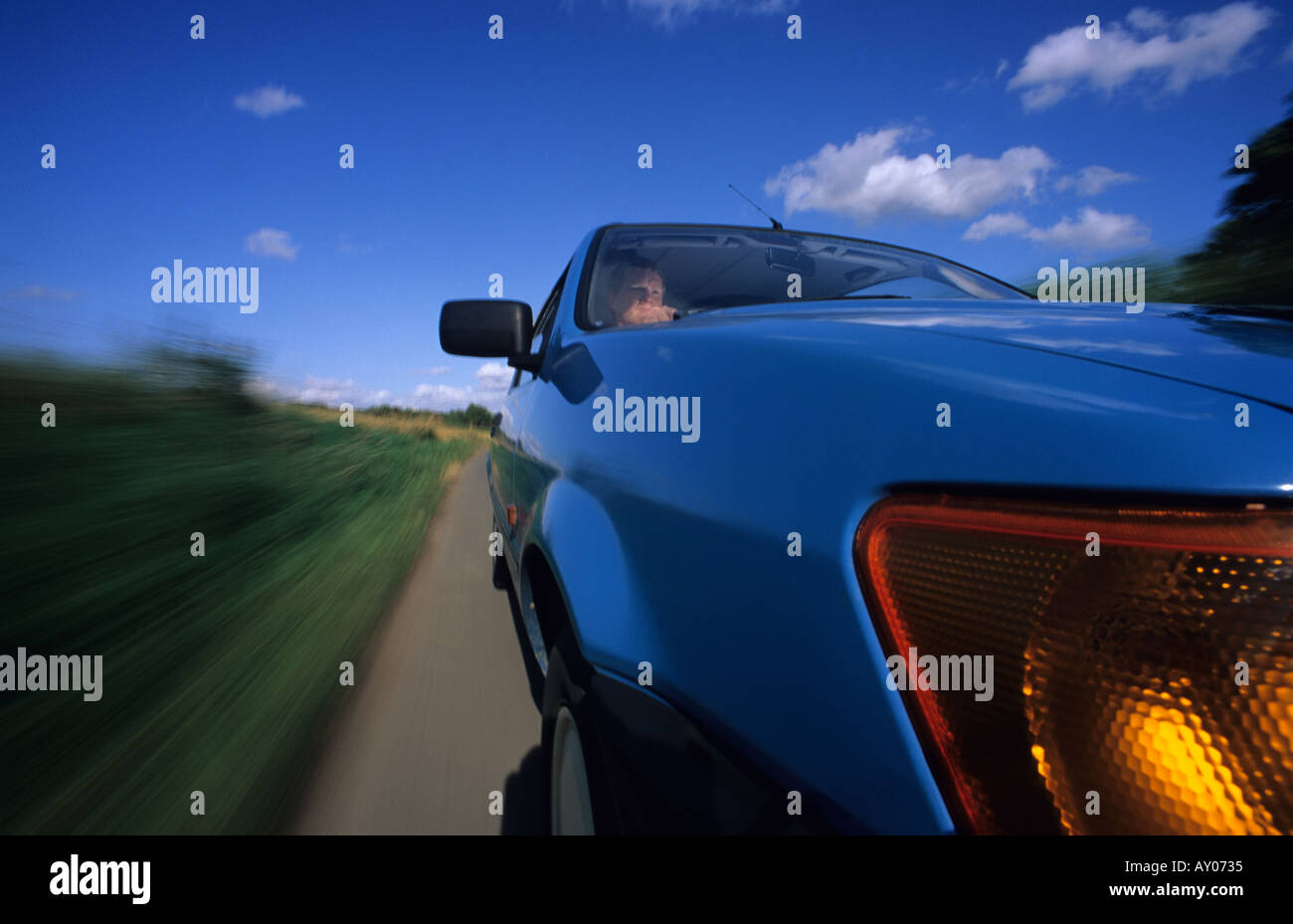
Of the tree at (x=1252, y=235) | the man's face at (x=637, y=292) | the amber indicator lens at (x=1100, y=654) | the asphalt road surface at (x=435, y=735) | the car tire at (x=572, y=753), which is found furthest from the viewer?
the man's face at (x=637, y=292)

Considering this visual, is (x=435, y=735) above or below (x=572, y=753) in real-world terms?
below

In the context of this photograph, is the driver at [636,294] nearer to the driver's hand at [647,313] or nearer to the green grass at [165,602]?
the driver's hand at [647,313]

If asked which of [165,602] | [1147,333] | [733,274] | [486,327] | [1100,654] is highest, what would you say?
[733,274]

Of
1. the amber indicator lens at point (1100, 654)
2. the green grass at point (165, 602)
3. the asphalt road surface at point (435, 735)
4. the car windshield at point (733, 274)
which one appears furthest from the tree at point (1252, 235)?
the green grass at point (165, 602)

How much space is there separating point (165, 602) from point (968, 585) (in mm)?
3764

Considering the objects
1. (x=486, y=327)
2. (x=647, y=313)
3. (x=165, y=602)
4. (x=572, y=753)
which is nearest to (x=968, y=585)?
(x=572, y=753)

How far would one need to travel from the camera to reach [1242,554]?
0.54 m

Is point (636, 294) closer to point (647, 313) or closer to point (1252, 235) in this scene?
point (647, 313)

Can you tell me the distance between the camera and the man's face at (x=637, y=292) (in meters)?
2.34

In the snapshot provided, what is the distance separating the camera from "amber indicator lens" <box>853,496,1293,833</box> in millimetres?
526

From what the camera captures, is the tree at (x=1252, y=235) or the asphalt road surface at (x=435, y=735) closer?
the asphalt road surface at (x=435, y=735)

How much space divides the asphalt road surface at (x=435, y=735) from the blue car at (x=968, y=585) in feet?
3.63

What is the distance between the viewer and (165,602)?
128 inches

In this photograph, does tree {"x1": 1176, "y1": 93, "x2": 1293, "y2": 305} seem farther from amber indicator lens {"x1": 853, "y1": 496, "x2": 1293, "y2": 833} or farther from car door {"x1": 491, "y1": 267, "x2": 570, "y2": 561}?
car door {"x1": 491, "y1": 267, "x2": 570, "y2": 561}
